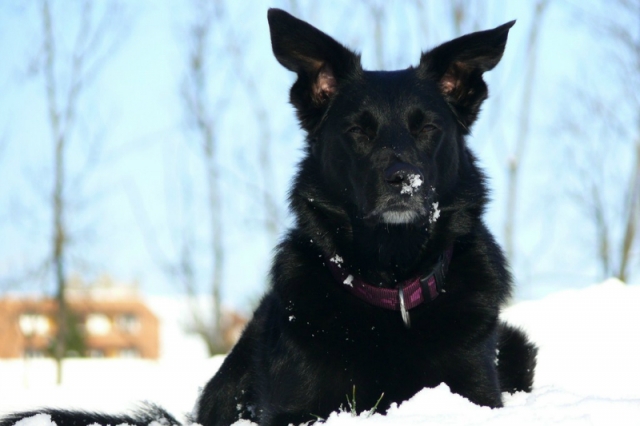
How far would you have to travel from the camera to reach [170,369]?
772cm

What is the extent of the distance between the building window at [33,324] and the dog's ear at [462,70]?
12.3m

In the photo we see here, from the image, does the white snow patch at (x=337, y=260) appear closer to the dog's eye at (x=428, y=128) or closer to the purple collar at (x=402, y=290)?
the purple collar at (x=402, y=290)

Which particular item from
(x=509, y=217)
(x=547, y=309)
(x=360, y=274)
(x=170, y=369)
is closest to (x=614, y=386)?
(x=547, y=309)

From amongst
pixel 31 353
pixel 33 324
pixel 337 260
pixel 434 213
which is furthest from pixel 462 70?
pixel 33 324

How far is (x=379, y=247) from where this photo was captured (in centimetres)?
344

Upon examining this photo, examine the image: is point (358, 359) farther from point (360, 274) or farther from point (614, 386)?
point (614, 386)

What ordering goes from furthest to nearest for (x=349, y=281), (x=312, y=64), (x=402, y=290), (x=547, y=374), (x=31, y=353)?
(x=31, y=353) < (x=547, y=374) < (x=312, y=64) < (x=349, y=281) < (x=402, y=290)

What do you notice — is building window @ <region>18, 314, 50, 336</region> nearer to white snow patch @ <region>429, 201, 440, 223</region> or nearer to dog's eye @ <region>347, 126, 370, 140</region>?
dog's eye @ <region>347, 126, 370, 140</region>

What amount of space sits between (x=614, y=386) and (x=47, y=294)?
10969 mm

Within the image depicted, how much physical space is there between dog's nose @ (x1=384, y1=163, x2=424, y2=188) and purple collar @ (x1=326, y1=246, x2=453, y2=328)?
502mm

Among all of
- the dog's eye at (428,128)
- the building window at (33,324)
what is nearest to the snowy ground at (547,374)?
the dog's eye at (428,128)

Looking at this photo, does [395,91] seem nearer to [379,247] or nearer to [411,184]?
[411,184]

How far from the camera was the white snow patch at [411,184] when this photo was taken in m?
3.11

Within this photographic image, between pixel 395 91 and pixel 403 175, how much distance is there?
0.60 meters
